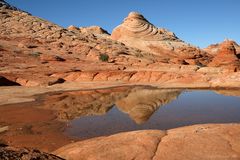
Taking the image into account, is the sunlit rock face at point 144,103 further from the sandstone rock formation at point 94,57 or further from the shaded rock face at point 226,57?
the shaded rock face at point 226,57

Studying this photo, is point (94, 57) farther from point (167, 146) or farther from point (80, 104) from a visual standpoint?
point (167, 146)

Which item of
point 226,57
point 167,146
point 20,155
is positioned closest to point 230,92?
point 167,146

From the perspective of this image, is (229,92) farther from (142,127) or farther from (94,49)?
(94,49)

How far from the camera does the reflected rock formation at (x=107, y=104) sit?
19.2 metres

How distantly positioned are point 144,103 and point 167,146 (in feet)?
43.0

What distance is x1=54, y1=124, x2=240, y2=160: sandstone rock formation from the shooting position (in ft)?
28.4

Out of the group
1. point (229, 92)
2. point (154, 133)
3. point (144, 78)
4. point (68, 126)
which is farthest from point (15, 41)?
point (154, 133)

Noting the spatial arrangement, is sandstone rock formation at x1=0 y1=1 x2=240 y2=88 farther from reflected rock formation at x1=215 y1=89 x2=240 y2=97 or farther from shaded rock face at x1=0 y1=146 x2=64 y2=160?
shaded rock face at x1=0 y1=146 x2=64 y2=160

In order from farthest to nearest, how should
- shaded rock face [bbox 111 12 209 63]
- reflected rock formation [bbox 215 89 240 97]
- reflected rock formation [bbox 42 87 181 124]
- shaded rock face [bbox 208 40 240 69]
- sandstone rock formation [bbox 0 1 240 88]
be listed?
shaded rock face [bbox 111 12 209 63]
shaded rock face [bbox 208 40 240 69]
sandstone rock formation [bbox 0 1 240 88]
reflected rock formation [bbox 215 89 240 97]
reflected rock formation [bbox 42 87 181 124]

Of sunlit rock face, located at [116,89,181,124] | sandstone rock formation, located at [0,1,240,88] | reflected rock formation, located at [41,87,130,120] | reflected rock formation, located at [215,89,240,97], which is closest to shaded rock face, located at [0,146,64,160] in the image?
sunlit rock face, located at [116,89,181,124]

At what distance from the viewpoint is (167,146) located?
9367 millimetres

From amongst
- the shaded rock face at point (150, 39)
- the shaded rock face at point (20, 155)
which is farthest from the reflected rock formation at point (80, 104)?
the shaded rock face at point (150, 39)

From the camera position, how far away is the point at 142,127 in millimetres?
15133

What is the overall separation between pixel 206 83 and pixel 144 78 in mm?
8432
